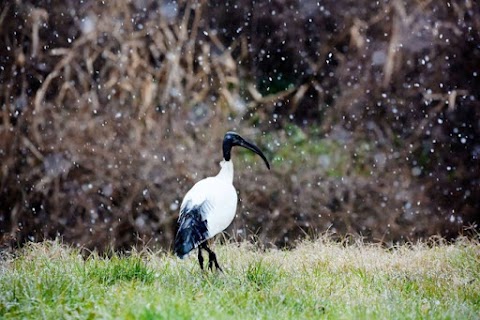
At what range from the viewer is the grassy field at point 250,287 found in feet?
16.4

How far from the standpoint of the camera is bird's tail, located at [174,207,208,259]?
5715 mm

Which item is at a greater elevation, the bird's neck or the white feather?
the bird's neck

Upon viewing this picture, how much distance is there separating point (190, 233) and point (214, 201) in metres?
0.29

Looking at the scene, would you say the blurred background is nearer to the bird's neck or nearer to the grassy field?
the grassy field

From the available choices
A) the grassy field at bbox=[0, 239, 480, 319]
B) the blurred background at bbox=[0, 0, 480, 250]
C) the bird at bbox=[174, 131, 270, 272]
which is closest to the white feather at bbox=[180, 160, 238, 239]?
the bird at bbox=[174, 131, 270, 272]

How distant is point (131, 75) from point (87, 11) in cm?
104

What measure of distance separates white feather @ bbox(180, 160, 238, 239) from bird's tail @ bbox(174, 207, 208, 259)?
4 cm

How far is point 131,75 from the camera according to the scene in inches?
416

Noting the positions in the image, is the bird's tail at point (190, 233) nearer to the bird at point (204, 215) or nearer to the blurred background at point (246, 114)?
the bird at point (204, 215)

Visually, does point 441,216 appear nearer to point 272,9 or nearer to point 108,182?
point 272,9

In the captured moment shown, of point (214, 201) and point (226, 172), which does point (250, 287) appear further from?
point (226, 172)

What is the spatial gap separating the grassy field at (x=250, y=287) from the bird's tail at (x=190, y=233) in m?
0.24

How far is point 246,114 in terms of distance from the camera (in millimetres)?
10805

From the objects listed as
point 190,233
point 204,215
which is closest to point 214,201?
point 204,215
